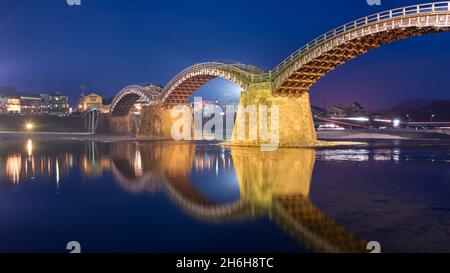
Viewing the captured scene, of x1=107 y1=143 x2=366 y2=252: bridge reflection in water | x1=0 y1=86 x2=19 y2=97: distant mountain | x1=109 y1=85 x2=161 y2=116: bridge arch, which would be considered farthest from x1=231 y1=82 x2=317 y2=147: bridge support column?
x1=0 y1=86 x2=19 y2=97: distant mountain

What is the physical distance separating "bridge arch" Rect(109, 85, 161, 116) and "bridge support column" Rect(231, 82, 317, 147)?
1416 inches

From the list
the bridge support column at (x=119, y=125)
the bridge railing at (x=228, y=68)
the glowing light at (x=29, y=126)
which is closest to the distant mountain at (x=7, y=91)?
the glowing light at (x=29, y=126)

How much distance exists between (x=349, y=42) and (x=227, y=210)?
31.0 metres

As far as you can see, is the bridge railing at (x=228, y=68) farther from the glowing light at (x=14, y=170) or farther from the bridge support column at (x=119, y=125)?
the bridge support column at (x=119, y=125)

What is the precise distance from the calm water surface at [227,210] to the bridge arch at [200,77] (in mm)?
32002

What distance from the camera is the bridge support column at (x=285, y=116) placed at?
162 ft

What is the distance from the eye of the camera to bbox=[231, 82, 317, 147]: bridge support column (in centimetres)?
4944

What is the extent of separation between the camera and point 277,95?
1983 inches

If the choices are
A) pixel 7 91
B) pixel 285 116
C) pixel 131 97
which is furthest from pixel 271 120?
pixel 7 91

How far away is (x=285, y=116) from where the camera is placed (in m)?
49.5

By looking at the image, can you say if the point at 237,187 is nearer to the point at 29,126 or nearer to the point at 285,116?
the point at 285,116

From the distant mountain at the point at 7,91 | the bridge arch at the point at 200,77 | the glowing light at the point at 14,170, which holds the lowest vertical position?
the glowing light at the point at 14,170

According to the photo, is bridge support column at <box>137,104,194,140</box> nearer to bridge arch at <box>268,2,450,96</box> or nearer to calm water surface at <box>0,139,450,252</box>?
bridge arch at <box>268,2,450,96</box>
